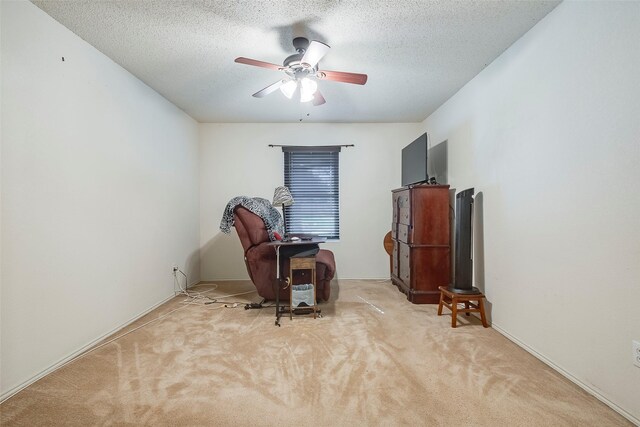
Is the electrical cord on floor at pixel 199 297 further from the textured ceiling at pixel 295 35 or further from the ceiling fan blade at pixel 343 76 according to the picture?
the ceiling fan blade at pixel 343 76

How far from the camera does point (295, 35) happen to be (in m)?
2.14

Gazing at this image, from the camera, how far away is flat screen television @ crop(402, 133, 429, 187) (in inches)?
130

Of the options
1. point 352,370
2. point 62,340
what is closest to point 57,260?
point 62,340

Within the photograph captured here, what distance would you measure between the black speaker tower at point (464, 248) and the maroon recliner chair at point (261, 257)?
1.20m

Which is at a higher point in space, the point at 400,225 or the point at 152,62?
the point at 152,62

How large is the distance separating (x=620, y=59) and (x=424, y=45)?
4.01 ft

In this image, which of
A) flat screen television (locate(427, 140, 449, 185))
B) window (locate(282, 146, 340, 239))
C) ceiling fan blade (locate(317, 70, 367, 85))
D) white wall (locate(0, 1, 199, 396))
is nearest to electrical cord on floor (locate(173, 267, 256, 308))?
white wall (locate(0, 1, 199, 396))

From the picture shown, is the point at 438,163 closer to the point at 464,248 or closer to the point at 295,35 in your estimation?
the point at 464,248

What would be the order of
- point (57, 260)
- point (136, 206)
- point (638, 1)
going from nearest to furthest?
point (638, 1), point (57, 260), point (136, 206)

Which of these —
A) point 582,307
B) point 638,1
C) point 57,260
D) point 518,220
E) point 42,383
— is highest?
point 638,1

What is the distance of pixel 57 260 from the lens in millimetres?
1905

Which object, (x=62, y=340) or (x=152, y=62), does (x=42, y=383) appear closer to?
(x=62, y=340)

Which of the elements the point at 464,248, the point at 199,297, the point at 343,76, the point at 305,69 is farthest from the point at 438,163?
the point at 199,297

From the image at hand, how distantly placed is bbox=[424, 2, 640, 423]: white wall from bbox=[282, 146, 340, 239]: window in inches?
88.2
